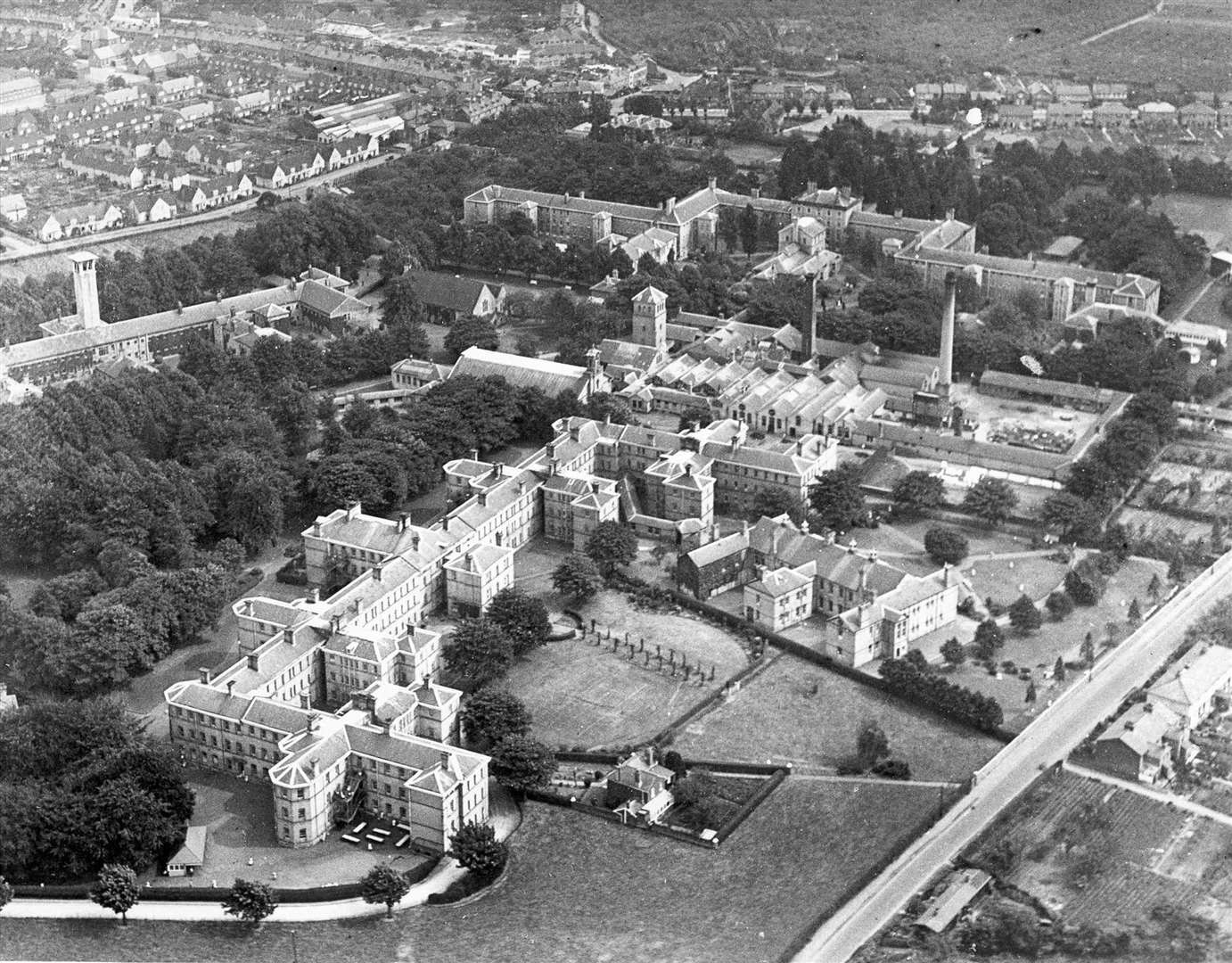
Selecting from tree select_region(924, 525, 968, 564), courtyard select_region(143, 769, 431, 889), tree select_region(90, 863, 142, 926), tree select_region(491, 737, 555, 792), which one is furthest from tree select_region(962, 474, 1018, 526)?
tree select_region(90, 863, 142, 926)

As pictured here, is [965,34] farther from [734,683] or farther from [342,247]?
[734,683]

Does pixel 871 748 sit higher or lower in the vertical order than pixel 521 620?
lower

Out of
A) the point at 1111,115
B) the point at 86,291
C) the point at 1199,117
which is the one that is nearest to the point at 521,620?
the point at 86,291

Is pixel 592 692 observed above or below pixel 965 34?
below

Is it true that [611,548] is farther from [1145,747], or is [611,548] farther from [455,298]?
[455,298]

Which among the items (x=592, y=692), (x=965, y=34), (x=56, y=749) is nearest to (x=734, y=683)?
(x=592, y=692)
